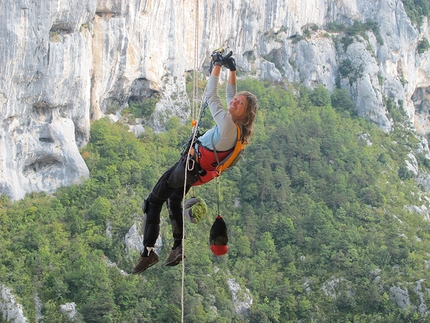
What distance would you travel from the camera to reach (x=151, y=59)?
83.7 ft

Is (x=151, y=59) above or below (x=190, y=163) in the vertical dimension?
below

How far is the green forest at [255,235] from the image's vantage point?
1920 centimetres

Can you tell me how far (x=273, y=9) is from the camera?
3278cm

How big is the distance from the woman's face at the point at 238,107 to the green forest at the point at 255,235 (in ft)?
44.4

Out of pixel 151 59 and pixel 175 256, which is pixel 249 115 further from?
pixel 151 59

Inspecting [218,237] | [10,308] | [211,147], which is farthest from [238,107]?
[10,308]

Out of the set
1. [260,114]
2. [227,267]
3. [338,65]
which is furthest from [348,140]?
[227,267]

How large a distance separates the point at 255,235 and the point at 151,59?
25.4ft

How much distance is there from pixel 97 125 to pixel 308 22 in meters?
16.4

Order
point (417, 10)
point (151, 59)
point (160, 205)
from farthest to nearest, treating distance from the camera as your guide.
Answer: point (417, 10) < point (151, 59) < point (160, 205)

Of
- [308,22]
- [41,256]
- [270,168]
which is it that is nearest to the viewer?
[41,256]

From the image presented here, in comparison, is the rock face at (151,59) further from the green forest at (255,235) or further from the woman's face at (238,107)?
the woman's face at (238,107)

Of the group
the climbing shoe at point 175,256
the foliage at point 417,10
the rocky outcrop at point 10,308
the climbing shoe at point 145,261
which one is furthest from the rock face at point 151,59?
the climbing shoe at point 145,261

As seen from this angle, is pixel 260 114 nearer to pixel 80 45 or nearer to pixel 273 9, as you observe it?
pixel 273 9
